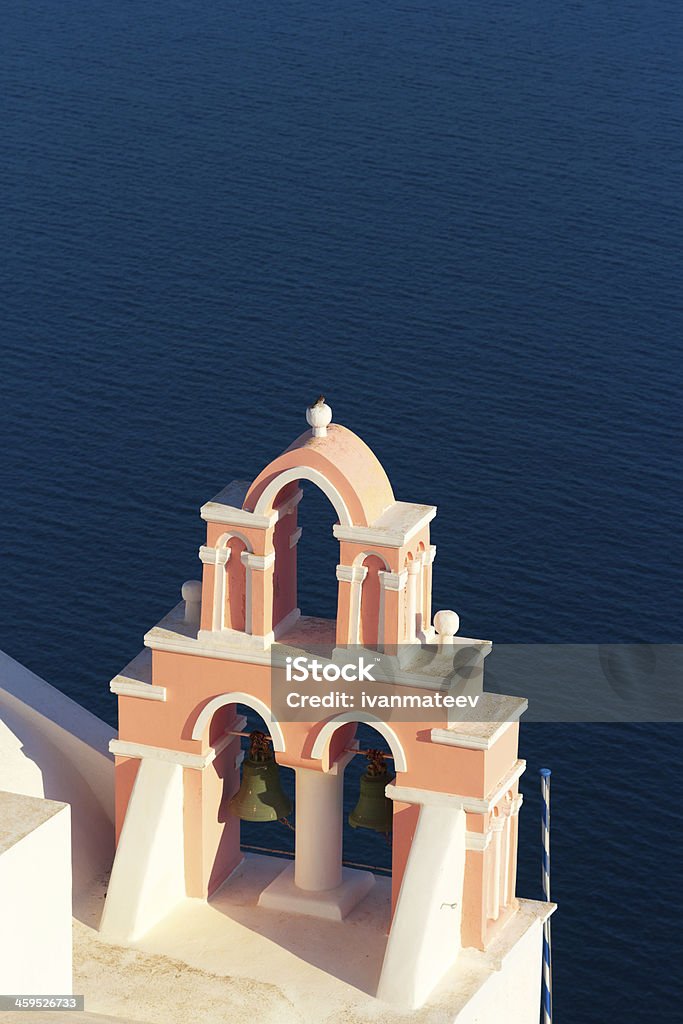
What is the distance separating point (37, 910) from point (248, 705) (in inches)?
230

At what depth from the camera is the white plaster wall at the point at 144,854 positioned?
37844 mm

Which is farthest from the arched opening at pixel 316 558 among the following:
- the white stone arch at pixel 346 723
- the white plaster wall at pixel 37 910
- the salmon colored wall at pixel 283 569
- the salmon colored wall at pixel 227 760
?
the white plaster wall at pixel 37 910

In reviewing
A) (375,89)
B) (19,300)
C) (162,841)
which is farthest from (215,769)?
(375,89)

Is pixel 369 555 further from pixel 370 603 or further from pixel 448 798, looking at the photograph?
pixel 448 798

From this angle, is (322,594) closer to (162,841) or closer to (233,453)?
(233,453)

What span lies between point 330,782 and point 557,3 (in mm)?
97140

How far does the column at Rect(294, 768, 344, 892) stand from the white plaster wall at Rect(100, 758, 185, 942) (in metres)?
2.28

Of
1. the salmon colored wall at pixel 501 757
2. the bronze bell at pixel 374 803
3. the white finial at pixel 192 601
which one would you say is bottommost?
the bronze bell at pixel 374 803

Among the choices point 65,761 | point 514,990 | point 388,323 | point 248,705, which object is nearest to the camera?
point 248,705

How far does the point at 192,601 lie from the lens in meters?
37.9

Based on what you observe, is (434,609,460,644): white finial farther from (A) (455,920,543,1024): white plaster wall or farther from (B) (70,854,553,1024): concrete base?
(A) (455,920,543,1024): white plaster wall

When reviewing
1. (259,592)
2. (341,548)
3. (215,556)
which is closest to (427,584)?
(341,548)

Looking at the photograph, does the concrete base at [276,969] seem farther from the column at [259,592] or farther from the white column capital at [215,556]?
the white column capital at [215,556]

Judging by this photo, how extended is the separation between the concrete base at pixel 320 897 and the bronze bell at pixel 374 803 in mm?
1579
